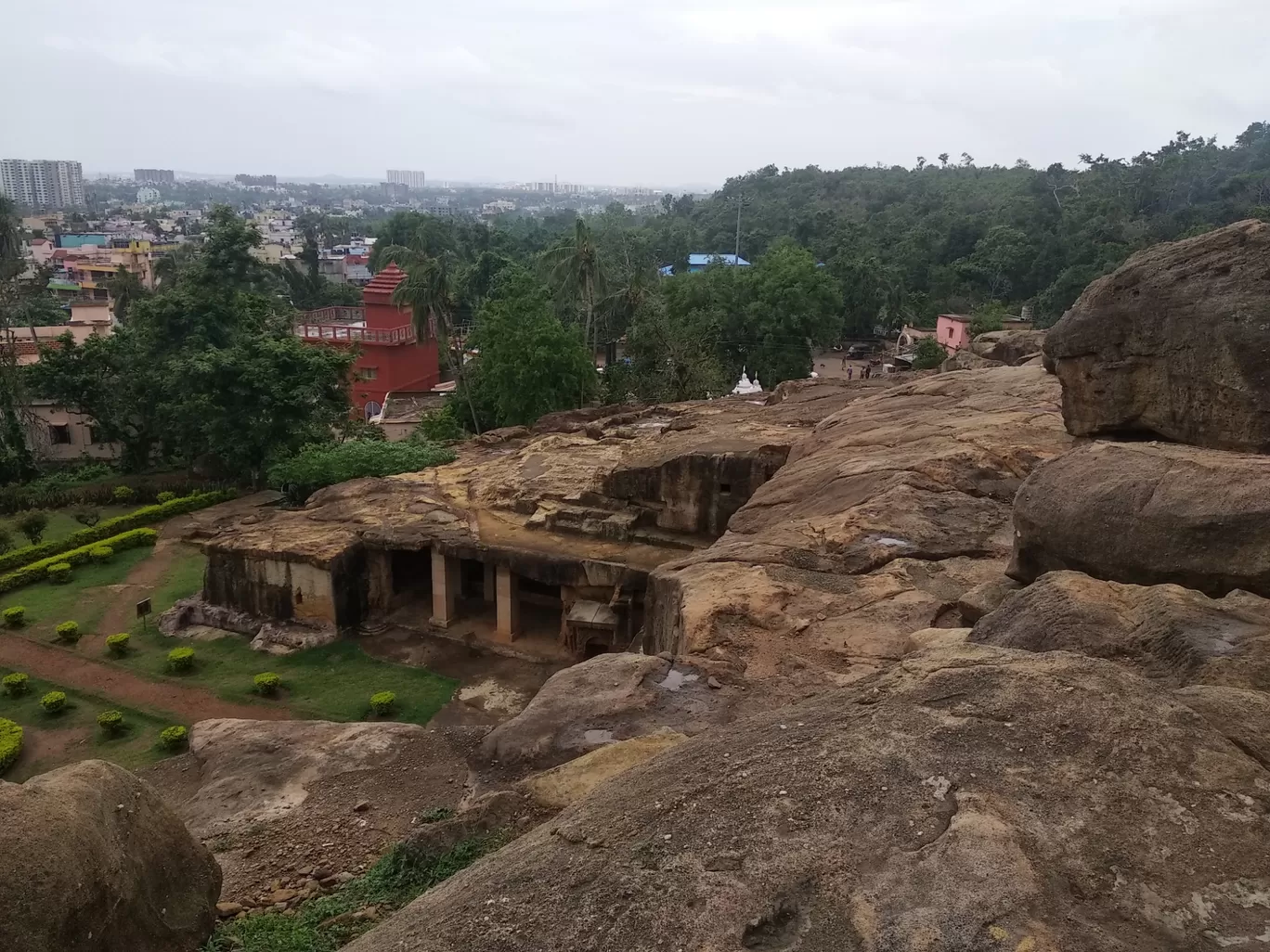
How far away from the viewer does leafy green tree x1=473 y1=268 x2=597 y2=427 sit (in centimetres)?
2869

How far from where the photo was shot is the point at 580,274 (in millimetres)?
34562

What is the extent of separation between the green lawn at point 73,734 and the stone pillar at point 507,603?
602 cm

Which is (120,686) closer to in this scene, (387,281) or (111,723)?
(111,723)

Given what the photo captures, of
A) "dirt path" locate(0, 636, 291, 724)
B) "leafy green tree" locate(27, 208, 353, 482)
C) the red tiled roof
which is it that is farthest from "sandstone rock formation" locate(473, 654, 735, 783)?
the red tiled roof

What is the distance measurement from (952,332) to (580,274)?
20063 mm

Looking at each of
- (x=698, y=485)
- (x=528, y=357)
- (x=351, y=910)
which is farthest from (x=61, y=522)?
(x=351, y=910)

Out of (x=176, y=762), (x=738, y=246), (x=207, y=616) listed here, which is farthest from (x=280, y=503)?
(x=738, y=246)

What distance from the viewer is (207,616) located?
19312 mm

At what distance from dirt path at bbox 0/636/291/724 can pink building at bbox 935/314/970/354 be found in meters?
35.2

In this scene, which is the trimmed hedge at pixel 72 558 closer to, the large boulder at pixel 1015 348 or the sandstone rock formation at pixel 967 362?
the sandstone rock formation at pixel 967 362

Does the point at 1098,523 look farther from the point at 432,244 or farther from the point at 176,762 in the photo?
the point at 432,244

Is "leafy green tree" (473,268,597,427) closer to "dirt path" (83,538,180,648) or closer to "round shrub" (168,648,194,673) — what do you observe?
"dirt path" (83,538,180,648)

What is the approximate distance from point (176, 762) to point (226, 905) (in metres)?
5.34

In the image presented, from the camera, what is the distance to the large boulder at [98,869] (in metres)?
4.85
